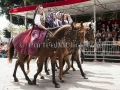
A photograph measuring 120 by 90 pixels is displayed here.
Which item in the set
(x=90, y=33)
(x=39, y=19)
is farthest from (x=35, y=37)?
(x=90, y=33)

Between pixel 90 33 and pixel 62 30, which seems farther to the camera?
pixel 90 33

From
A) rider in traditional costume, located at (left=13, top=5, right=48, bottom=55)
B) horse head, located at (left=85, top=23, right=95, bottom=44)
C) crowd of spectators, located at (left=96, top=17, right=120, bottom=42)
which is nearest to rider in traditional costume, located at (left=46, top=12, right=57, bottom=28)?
rider in traditional costume, located at (left=13, top=5, right=48, bottom=55)

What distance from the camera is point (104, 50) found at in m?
14.3

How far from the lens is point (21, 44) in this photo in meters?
7.89

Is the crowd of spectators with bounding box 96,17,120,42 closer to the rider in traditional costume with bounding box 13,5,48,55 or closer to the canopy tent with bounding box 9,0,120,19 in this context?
the canopy tent with bounding box 9,0,120,19

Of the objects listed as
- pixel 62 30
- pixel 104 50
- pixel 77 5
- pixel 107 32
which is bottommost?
pixel 104 50

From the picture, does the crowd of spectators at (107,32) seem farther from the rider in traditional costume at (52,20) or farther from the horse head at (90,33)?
the rider in traditional costume at (52,20)

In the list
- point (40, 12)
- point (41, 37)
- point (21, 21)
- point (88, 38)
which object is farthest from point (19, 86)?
point (21, 21)

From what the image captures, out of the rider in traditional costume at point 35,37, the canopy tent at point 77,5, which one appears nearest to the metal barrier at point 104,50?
the canopy tent at point 77,5

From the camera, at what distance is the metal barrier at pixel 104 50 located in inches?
547

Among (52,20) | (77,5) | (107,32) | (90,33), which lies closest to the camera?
(90,33)

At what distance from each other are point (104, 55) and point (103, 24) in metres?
2.24

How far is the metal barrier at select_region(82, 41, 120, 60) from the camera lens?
13898mm

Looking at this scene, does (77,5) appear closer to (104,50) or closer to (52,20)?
(104,50)
